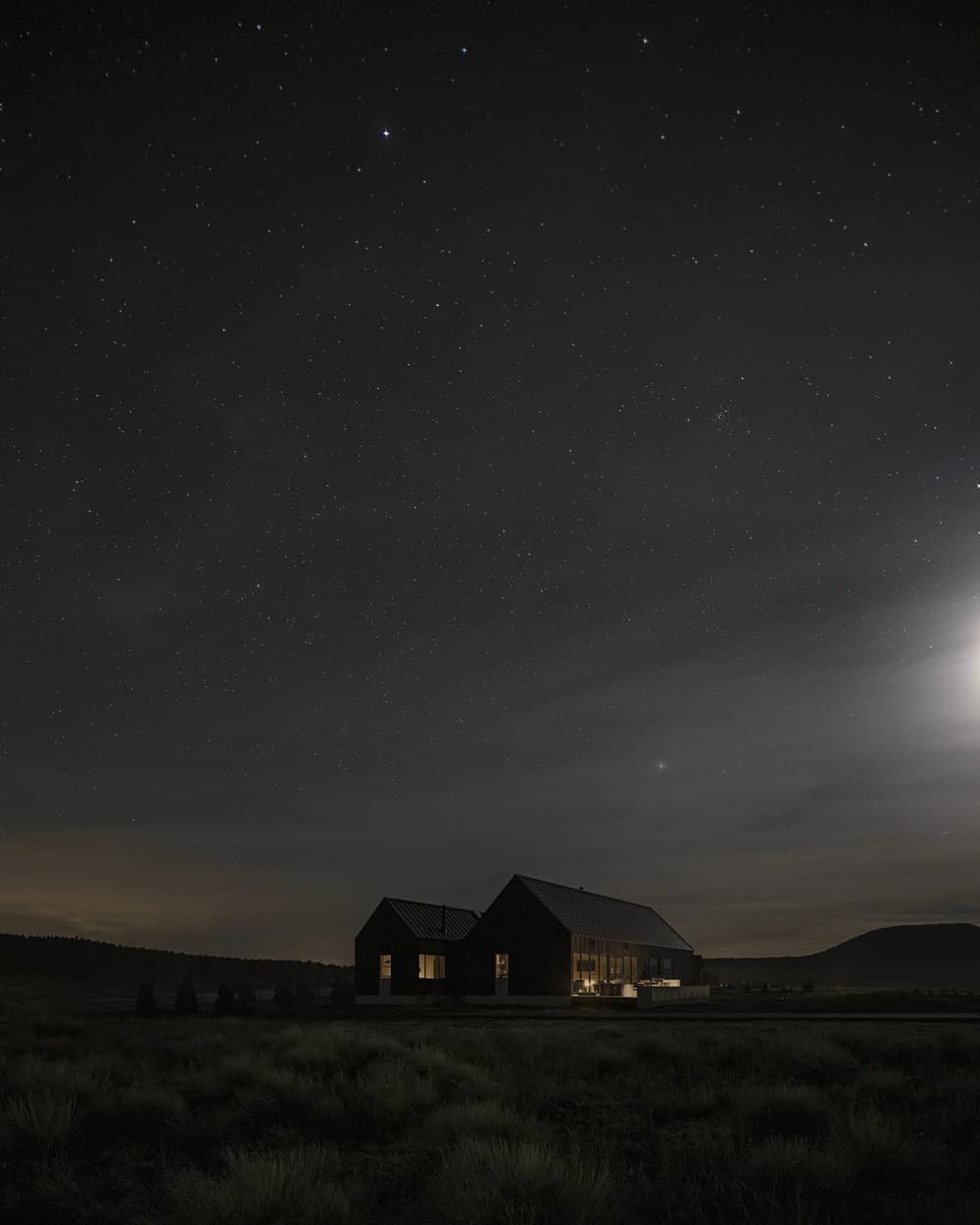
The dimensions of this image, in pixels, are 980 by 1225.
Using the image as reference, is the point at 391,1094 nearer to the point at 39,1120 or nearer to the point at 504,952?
the point at 39,1120

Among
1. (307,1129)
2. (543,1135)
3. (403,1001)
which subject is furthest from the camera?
(403,1001)

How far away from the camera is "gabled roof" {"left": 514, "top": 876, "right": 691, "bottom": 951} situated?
A: 50656 millimetres

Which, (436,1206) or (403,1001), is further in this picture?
(403,1001)

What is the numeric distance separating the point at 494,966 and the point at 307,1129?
3932 centimetres

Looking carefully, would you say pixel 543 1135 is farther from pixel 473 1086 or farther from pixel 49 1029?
pixel 49 1029

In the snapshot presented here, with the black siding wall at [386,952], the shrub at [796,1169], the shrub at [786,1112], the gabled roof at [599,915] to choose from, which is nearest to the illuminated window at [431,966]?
the black siding wall at [386,952]

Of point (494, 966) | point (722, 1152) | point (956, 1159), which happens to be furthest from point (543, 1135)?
point (494, 966)

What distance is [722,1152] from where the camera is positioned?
10.3m

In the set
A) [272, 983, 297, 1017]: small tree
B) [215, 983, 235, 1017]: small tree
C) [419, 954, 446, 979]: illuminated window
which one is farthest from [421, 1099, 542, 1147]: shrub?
[419, 954, 446, 979]: illuminated window

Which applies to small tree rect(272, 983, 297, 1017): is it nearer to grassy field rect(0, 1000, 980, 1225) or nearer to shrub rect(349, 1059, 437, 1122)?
grassy field rect(0, 1000, 980, 1225)

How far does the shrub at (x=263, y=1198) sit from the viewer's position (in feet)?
27.9

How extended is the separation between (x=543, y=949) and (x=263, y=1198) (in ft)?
139

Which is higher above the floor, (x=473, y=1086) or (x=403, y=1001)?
(x=473, y=1086)

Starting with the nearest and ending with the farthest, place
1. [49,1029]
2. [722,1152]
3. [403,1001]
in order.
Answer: [722,1152]
[49,1029]
[403,1001]
